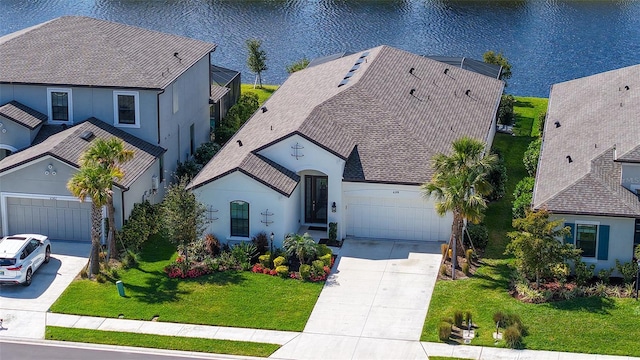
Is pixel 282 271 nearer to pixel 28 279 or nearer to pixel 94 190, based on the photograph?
pixel 94 190

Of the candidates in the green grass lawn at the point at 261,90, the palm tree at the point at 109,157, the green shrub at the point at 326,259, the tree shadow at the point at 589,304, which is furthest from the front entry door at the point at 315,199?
the green grass lawn at the point at 261,90

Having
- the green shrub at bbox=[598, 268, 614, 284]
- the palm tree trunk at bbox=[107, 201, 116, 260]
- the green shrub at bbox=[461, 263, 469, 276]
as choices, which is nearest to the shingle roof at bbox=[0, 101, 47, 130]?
the palm tree trunk at bbox=[107, 201, 116, 260]

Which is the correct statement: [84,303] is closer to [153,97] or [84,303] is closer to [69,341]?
[69,341]

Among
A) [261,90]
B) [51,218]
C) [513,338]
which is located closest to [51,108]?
[51,218]

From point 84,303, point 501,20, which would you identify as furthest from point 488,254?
point 501,20

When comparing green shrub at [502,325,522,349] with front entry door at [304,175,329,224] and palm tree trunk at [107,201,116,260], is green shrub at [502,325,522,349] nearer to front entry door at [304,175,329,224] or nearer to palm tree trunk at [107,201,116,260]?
front entry door at [304,175,329,224]

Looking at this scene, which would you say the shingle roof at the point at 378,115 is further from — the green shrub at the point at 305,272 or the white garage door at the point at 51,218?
the white garage door at the point at 51,218
